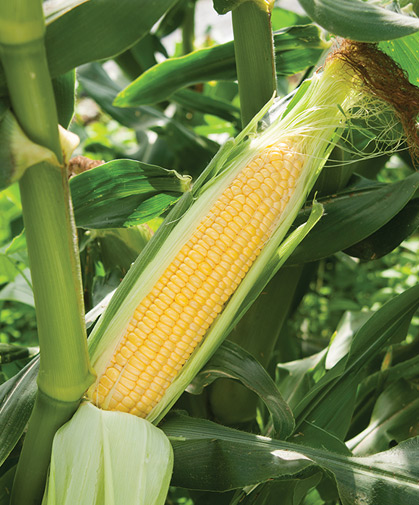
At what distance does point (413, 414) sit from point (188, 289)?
1.45ft

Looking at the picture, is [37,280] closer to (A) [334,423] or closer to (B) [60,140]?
(B) [60,140]

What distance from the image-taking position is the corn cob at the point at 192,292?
542mm

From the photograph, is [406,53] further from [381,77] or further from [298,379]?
[298,379]

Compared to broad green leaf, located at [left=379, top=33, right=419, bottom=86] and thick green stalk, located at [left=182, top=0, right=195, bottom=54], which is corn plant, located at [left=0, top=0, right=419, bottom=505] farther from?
thick green stalk, located at [left=182, top=0, right=195, bottom=54]

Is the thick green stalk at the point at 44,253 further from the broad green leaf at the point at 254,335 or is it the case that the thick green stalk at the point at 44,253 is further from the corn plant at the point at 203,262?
the broad green leaf at the point at 254,335

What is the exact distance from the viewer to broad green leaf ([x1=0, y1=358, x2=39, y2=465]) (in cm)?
54

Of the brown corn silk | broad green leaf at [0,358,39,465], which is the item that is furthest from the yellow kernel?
the brown corn silk

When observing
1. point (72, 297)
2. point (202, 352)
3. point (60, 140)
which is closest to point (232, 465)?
point (202, 352)

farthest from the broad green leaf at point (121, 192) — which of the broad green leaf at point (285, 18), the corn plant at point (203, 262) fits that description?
the broad green leaf at point (285, 18)

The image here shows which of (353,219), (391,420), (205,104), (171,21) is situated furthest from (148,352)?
(171,21)

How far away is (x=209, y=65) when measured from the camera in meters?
0.86

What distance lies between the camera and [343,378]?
0.72 metres

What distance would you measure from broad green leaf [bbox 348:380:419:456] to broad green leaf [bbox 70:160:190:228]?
44 cm

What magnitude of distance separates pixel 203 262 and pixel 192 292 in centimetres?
3
